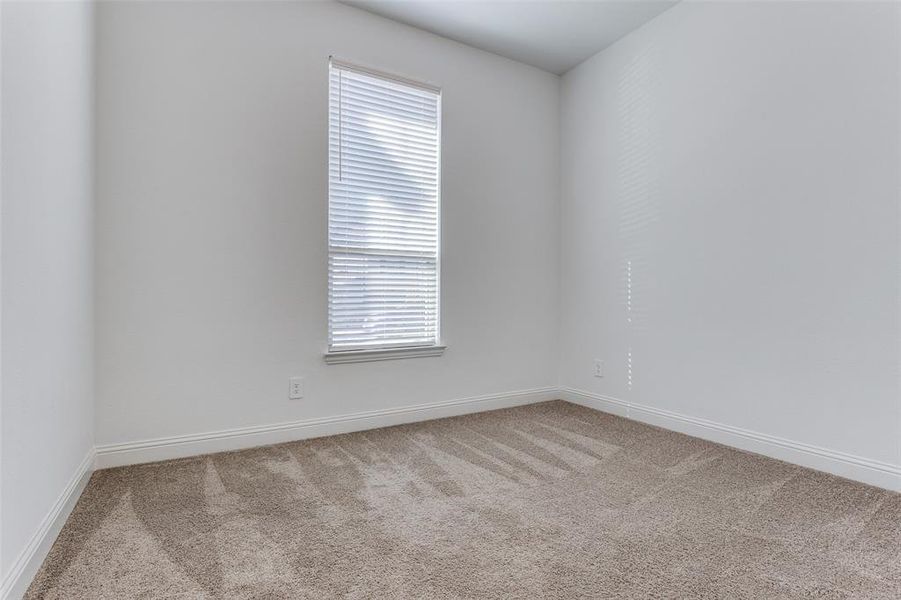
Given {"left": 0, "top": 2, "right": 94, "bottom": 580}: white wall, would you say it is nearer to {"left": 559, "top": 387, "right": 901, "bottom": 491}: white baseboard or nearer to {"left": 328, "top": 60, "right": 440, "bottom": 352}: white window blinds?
{"left": 328, "top": 60, "right": 440, "bottom": 352}: white window blinds

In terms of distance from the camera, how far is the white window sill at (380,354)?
2789mm

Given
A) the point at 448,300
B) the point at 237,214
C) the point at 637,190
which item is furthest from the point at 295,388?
the point at 637,190

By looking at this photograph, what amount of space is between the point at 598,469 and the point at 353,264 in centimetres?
182

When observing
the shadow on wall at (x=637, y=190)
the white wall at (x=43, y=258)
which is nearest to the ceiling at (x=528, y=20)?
the shadow on wall at (x=637, y=190)

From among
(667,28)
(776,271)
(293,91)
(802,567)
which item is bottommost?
(802,567)

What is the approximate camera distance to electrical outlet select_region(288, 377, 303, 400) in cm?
267

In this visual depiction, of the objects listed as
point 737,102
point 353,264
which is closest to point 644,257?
point 737,102

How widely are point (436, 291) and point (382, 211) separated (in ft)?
2.18

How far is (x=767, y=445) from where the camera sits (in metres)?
2.41

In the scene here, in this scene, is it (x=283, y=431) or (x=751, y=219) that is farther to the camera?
(x=283, y=431)

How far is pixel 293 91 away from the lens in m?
2.66

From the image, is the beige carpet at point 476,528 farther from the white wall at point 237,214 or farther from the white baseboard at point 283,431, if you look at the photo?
the white wall at point 237,214

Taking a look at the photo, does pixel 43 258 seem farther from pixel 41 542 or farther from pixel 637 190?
pixel 637 190

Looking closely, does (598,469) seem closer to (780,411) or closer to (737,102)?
(780,411)
